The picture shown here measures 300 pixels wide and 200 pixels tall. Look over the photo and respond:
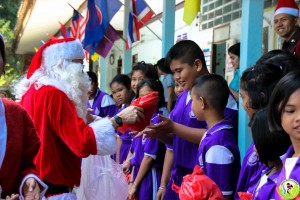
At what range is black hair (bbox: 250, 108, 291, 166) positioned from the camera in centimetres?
220

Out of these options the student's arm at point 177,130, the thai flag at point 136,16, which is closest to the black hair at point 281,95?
the student's arm at point 177,130

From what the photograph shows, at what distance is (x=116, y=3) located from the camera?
765cm

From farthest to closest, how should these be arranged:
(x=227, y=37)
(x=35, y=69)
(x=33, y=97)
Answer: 1. (x=227, y=37)
2. (x=35, y=69)
3. (x=33, y=97)

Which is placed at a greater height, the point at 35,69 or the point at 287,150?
the point at 35,69

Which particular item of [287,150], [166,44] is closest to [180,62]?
[287,150]

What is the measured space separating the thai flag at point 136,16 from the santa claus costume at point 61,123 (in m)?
4.11

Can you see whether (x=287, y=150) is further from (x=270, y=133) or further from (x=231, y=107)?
(x=231, y=107)

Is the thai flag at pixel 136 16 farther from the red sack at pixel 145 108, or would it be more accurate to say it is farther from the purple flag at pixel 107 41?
the red sack at pixel 145 108

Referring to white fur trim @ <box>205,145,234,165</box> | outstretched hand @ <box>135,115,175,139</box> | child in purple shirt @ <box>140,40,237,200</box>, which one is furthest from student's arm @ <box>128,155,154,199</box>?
white fur trim @ <box>205,145,234,165</box>

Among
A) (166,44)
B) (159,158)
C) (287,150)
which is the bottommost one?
(159,158)

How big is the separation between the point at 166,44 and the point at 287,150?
4685 millimetres

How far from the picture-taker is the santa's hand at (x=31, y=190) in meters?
2.16

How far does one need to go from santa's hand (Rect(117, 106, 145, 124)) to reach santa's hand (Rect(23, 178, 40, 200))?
121cm

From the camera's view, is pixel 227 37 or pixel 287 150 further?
pixel 227 37
